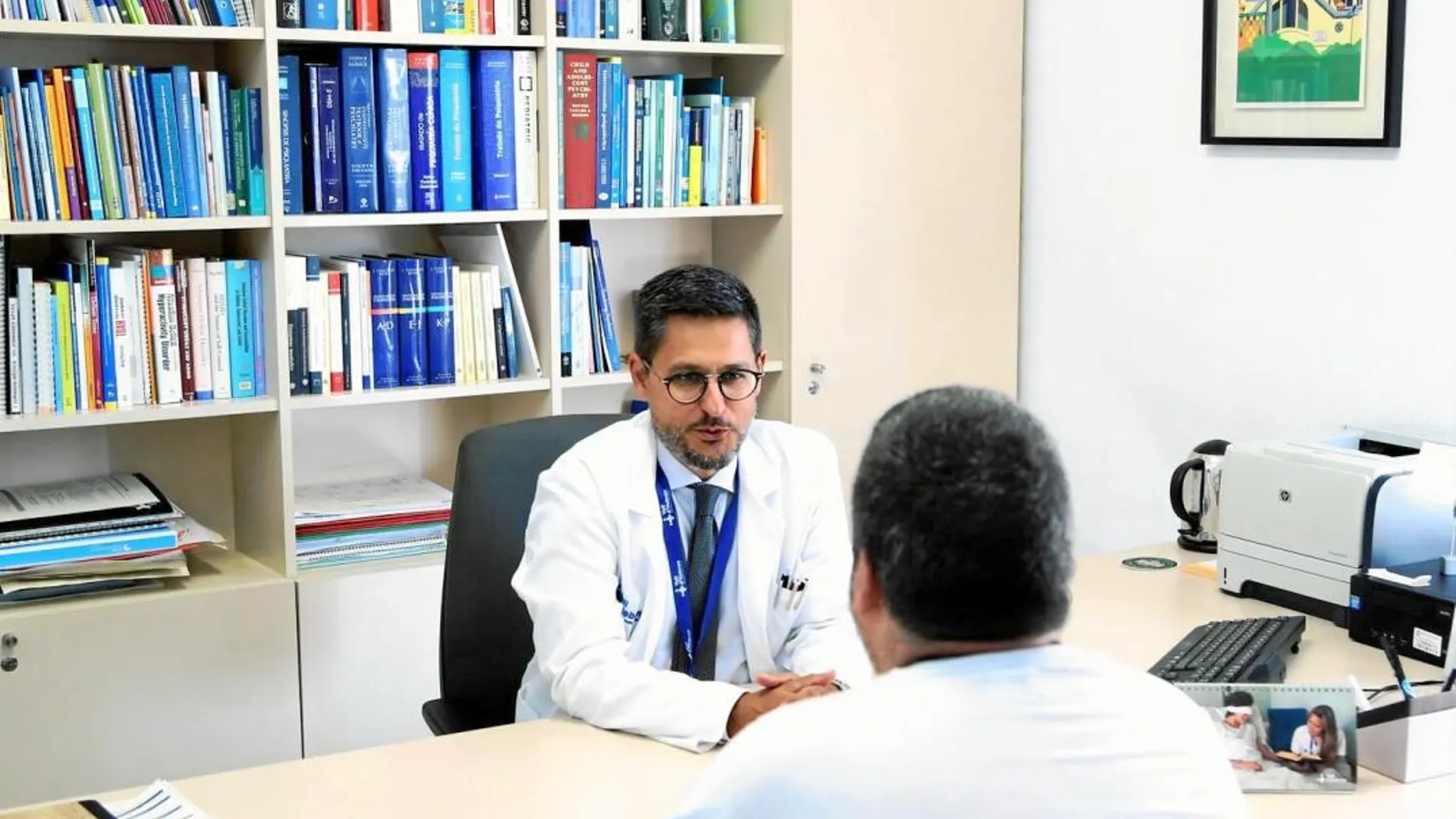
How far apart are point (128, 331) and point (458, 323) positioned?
25.6 inches

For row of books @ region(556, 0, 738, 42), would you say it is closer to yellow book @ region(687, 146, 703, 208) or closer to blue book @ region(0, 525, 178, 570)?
yellow book @ region(687, 146, 703, 208)

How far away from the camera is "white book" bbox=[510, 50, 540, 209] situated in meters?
3.38

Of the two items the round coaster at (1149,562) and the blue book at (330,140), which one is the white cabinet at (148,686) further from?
the round coaster at (1149,562)

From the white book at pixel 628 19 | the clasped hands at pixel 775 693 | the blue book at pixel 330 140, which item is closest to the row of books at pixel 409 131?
the blue book at pixel 330 140

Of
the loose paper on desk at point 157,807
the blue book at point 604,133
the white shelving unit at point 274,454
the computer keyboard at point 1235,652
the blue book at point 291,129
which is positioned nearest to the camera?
the loose paper on desk at point 157,807

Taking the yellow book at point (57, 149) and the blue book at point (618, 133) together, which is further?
the blue book at point (618, 133)

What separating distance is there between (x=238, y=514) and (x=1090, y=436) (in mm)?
1890

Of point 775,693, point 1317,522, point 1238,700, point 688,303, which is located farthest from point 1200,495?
point 775,693

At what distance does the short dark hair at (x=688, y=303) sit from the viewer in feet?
7.81

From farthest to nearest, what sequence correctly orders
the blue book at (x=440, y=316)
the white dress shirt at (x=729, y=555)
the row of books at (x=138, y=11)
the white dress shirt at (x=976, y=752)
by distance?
the blue book at (x=440, y=316) < the row of books at (x=138, y=11) < the white dress shirt at (x=729, y=555) < the white dress shirt at (x=976, y=752)

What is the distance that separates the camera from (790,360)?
144 inches

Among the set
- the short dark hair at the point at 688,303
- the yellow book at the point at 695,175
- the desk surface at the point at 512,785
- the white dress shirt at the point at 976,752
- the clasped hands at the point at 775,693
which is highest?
the yellow book at the point at 695,175

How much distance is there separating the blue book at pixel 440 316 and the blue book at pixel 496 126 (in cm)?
16

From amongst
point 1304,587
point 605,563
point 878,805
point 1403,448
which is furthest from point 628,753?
point 1403,448
